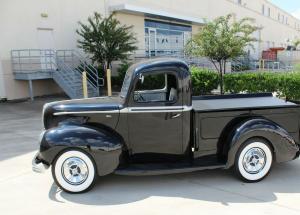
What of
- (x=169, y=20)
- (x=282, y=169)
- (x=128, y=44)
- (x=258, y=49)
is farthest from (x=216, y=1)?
(x=282, y=169)

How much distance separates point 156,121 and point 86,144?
1.06 metres

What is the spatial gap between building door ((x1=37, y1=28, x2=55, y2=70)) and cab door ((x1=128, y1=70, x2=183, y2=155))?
12.4 meters

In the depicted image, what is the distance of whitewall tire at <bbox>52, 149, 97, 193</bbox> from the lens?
486cm

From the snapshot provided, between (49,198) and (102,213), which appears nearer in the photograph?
(102,213)

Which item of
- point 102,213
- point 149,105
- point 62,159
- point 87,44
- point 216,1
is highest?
point 216,1

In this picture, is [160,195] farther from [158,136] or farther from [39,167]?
[39,167]

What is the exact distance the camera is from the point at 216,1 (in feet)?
114

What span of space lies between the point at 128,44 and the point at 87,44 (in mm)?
2123

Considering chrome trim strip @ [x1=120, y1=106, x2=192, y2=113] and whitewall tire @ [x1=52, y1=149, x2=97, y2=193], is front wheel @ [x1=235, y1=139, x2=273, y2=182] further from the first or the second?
whitewall tire @ [x1=52, y1=149, x2=97, y2=193]

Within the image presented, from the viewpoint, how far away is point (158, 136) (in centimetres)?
508

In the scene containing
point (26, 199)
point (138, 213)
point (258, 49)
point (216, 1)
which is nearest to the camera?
point (138, 213)

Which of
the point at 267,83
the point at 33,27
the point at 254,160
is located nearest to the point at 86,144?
the point at 254,160

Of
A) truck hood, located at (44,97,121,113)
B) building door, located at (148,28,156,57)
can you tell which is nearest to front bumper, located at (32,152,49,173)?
truck hood, located at (44,97,121,113)

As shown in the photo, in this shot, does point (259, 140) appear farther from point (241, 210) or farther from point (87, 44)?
point (87, 44)
